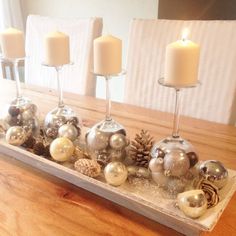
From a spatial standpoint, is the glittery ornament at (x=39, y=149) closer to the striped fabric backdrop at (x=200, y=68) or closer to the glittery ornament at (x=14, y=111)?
the glittery ornament at (x=14, y=111)

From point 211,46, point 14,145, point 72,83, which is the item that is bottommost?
point 72,83

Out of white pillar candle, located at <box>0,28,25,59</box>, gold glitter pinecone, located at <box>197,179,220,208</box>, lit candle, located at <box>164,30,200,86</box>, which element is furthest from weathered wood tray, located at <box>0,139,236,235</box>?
white pillar candle, located at <box>0,28,25,59</box>

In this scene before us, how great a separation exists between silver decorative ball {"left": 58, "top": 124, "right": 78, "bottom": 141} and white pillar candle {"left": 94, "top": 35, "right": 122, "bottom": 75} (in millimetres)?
165

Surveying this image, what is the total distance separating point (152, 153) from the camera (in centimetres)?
64

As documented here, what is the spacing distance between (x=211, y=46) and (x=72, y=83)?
0.67 m

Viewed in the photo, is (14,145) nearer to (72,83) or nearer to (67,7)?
(72,83)

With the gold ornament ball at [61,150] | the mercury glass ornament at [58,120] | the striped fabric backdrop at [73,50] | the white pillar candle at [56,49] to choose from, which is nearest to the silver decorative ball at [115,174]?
the gold ornament ball at [61,150]

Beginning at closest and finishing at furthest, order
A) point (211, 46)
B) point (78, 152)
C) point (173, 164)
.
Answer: point (173, 164)
point (78, 152)
point (211, 46)

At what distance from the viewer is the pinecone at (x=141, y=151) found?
26.7 inches

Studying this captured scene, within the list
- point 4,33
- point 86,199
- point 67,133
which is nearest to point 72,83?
point 4,33

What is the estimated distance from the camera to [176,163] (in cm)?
59

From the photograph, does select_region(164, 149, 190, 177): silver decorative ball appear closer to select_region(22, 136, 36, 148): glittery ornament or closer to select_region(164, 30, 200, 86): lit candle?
select_region(164, 30, 200, 86): lit candle

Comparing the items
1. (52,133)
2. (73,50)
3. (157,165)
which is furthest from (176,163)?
(73,50)

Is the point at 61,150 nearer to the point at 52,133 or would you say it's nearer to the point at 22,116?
the point at 52,133
